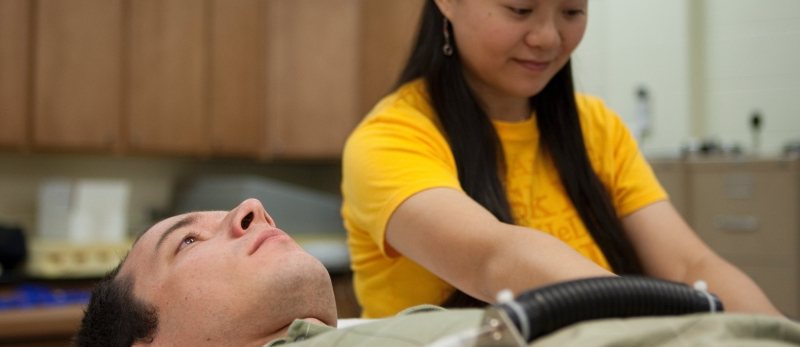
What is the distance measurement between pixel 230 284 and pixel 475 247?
321mm

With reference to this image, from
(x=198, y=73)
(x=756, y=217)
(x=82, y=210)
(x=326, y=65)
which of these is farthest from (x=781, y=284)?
(x=82, y=210)

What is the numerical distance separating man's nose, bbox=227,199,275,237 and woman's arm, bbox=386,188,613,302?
0.19m

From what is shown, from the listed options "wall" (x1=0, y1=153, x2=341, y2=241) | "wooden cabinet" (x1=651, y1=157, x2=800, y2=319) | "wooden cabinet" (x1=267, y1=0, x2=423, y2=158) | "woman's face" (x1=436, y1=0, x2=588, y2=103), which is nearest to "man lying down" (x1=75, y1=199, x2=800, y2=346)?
"woman's face" (x1=436, y1=0, x2=588, y2=103)

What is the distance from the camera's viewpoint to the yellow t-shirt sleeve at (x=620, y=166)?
146cm

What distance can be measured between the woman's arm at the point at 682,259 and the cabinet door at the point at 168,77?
2935 mm

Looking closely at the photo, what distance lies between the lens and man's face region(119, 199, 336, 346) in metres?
1.04

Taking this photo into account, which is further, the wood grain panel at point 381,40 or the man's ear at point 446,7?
the wood grain panel at point 381,40

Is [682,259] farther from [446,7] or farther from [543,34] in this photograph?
[446,7]

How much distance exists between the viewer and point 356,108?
14.8ft

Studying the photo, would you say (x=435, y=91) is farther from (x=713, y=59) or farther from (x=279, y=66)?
(x=713, y=59)

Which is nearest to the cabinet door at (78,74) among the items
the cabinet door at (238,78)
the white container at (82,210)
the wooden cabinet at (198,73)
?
the wooden cabinet at (198,73)

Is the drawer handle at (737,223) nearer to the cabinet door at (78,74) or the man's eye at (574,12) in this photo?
the man's eye at (574,12)

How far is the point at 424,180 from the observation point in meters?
1.17

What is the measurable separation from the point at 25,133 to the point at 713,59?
3425 millimetres
